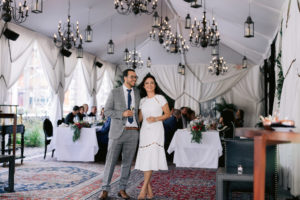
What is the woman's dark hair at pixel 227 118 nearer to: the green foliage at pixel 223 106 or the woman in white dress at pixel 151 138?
the woman in white dress at pixel 151 138

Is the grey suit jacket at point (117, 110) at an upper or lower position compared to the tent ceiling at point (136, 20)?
lower

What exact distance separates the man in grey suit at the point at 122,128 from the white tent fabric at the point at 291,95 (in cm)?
220

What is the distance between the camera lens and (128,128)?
172 inches

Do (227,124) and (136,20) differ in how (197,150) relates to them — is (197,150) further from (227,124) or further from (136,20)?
(136,20)

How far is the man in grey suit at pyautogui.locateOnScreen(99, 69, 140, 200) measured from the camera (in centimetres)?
433

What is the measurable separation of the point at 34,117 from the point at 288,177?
8534 mm

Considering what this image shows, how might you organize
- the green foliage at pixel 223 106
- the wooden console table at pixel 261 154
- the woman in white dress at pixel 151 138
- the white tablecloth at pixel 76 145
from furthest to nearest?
1. the green foliage at pixel 223 106
2. the white tablecloth at pixel 76 145
3. the woman in white dress at pixel 151 138
4. the wooden console table at pixel 261 154

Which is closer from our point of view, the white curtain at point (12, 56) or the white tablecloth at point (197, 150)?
the white tablecloth at point (197, 150)

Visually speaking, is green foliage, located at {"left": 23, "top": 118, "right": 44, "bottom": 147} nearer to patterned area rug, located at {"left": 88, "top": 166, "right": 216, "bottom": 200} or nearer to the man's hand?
patterned area rug, located at {"left": 88, "top": 166, "right": 216, "bottom": 200}

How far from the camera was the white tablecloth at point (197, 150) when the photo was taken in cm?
722

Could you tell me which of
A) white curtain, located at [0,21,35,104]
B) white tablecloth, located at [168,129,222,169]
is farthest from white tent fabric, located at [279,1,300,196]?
white curtain, located at [0,21,35,104]

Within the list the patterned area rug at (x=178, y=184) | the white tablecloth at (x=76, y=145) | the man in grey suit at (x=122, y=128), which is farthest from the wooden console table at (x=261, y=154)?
the white tablecloth at (x=76, y=145)

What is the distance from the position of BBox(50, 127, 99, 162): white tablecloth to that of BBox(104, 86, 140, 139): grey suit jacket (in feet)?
11.1

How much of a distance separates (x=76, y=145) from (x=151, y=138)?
396cm
